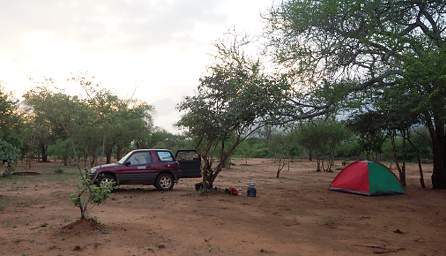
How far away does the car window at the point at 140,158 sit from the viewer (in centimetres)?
1639

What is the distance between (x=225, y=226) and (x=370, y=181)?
27.9 feet

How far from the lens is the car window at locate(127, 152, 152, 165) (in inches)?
645

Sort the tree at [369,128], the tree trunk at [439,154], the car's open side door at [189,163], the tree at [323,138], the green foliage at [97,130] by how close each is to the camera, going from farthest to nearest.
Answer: the tree at [323,138] → the green foliage at [97,130] → the car's open side door at [189,163] → the tree at [369,128] → the tree trunk at [439,154]

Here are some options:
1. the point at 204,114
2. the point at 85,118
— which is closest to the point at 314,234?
the point at 204,114

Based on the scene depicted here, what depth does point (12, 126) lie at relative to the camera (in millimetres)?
18141

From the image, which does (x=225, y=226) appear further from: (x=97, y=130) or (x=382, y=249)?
(x=97, y=130)

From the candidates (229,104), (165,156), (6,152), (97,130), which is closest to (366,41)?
(229,104)

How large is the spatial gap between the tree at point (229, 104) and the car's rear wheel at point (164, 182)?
1583 millimetres

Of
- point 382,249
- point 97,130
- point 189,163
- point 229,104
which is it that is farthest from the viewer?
point 97,130

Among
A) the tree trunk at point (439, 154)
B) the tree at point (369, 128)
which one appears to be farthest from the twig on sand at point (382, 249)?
the tree trunk at point (439, 154)

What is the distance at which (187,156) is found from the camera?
19.1 meters

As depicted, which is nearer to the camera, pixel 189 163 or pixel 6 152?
pixel 6 152

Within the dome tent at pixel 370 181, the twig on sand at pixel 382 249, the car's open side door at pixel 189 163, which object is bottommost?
the twig on sand at pixel 382 249

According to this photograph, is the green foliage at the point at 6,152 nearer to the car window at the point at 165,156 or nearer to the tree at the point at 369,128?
the car window at the point at 165,156
